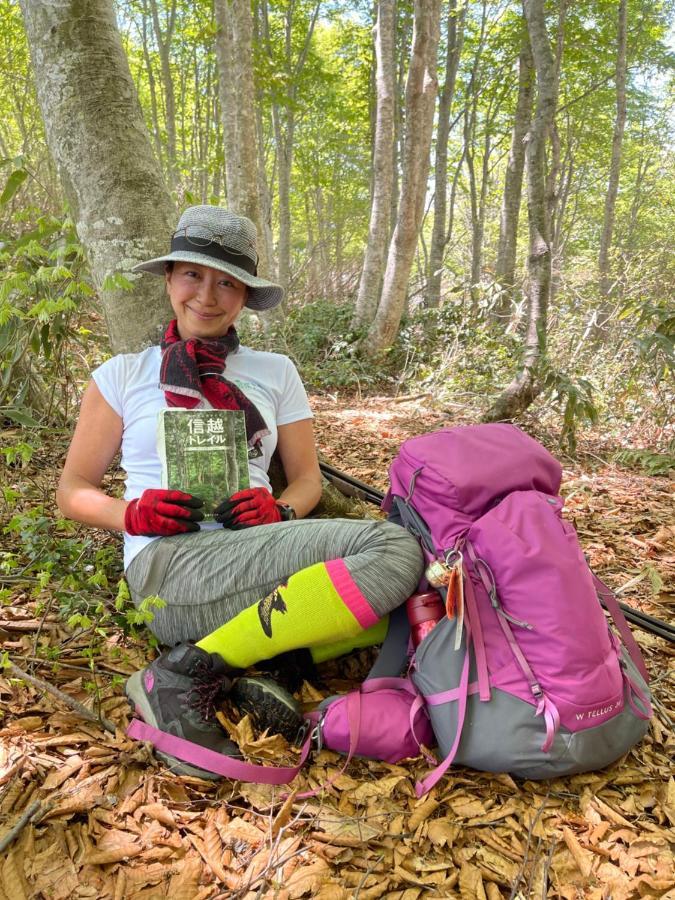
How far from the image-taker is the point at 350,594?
1.74 m

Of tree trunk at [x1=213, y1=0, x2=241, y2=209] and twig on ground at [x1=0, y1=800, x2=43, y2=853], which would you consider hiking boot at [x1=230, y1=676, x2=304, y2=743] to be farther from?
tree trunk at [x1=213, y1=0, x2=241, y2=209]

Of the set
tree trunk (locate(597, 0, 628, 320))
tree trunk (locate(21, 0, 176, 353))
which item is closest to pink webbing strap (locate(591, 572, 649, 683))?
tree trunk (locate(21, 0, 176, 353))

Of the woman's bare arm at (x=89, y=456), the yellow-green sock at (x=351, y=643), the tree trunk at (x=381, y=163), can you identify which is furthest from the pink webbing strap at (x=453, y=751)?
the tree trunk at (x=381, y=163)

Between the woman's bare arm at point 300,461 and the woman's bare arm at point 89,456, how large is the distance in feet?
2.19

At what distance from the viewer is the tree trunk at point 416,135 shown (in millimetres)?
6586

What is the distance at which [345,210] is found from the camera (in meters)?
23.7

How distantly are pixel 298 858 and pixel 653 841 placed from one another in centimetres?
91

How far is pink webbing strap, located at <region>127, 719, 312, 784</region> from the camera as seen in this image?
5.03 ft

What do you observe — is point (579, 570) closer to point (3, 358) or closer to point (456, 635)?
point (456, 635)

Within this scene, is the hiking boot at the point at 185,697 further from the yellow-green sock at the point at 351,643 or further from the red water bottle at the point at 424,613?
the red water bottle at the point at 424,613

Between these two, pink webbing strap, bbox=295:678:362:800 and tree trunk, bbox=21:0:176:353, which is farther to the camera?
tree trunk, bbox=21:0:176:353

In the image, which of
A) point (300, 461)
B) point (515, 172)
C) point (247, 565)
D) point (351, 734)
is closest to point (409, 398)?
point (300, 461)

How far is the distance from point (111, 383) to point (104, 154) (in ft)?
3.46

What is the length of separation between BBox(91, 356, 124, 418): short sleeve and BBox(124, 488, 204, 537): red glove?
39 centimetres
